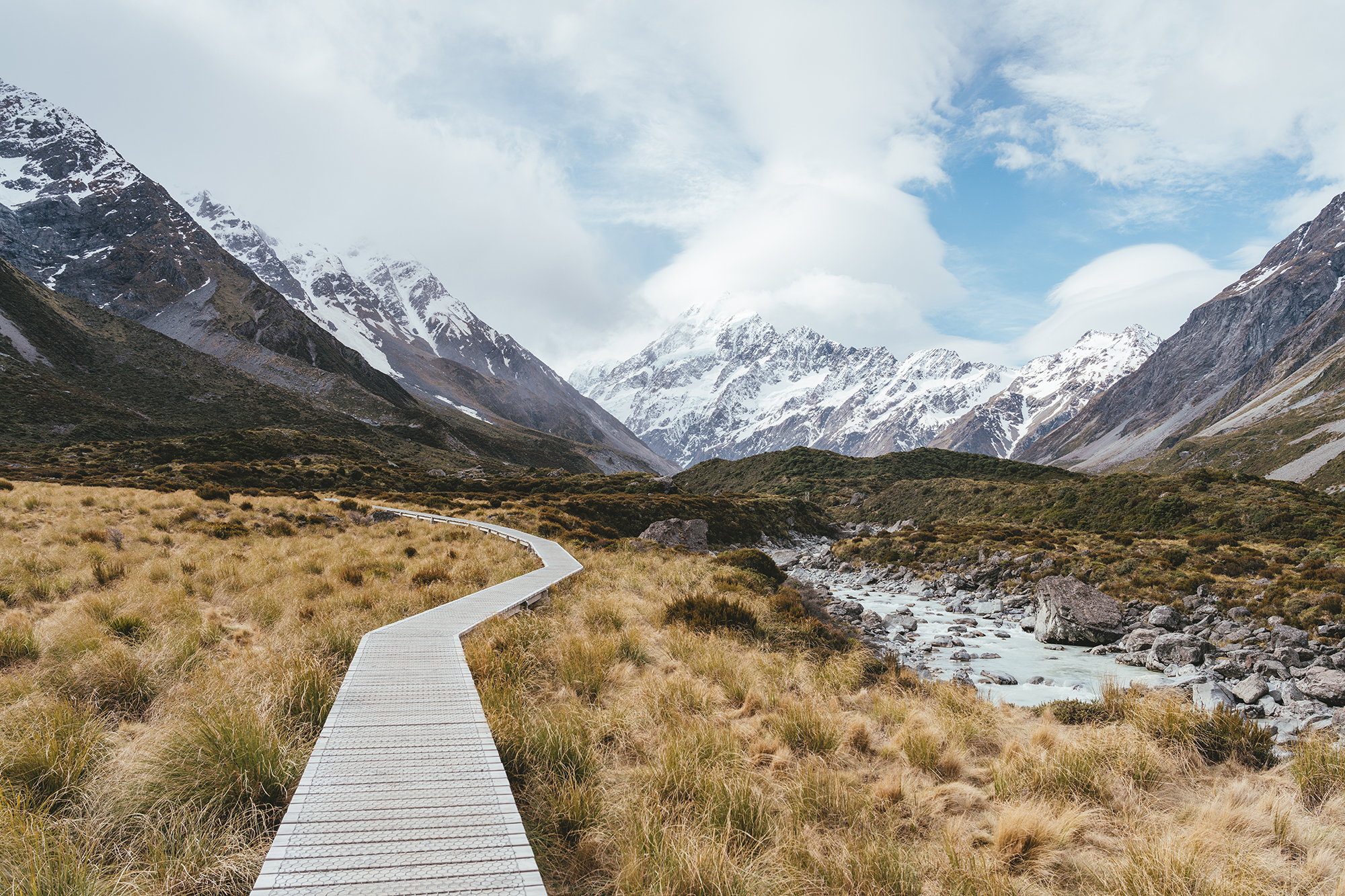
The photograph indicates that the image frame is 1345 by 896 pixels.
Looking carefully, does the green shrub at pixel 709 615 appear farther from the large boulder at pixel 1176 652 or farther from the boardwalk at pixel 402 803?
the large boulder at pixel 1176 652

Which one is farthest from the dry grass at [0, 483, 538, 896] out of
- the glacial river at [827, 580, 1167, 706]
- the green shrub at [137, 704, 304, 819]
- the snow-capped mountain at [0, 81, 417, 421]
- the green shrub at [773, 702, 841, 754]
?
the snow-capped mountain at [0, 81, 417, 421]

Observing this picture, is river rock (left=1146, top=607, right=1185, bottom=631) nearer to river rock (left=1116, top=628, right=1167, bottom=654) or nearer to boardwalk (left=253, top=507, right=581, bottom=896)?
river rock (left=1116, top=628, right=1167, bottom=654)

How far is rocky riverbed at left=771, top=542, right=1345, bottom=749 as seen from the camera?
34.1 ft

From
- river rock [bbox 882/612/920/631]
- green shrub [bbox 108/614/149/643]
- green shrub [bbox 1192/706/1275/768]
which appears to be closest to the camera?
green shrub [bbox 1192/706/1275/768]

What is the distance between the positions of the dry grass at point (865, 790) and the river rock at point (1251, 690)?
15.8 feet

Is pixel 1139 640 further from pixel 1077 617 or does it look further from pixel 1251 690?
pixel 1251 690

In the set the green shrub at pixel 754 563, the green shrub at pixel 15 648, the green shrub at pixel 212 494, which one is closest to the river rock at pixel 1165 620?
the green shrub at pixel 754 563

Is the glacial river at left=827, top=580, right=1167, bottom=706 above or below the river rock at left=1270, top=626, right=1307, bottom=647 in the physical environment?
below

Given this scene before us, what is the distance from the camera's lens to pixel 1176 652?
13672 millimetres

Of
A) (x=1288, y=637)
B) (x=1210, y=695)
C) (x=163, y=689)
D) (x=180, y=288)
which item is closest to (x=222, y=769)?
(x=163, y=689)

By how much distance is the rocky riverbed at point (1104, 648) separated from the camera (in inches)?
409

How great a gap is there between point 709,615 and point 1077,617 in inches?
474

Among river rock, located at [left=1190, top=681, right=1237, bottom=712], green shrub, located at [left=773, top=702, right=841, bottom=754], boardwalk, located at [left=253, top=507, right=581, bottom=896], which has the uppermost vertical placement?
boardwalk, located at [left=253, top=507, right=581, bottom=896]

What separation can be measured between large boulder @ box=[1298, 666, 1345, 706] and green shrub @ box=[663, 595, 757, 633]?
33.7 feet
